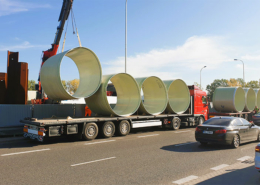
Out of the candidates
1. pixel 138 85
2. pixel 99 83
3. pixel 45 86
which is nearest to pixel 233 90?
pixel 138 85

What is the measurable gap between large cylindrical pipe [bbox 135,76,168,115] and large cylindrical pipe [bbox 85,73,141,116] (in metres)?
0.78

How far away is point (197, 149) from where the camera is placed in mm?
9914

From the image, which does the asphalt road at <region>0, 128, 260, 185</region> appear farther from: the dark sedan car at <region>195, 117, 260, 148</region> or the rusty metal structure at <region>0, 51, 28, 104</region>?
the rusty metal structure at <region>0, 51, 28, 104</region>

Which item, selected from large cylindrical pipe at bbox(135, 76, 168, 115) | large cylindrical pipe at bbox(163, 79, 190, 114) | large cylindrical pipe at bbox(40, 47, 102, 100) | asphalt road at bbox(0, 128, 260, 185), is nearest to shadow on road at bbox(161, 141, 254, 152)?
asphalt road at bbox(0, 128, 260, 185)

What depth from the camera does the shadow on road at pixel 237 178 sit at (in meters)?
5.70

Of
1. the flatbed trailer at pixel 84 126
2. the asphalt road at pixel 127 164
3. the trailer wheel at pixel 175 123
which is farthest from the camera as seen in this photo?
the trailer wheel at pixel 175 123

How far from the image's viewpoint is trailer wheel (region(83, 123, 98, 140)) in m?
12.1

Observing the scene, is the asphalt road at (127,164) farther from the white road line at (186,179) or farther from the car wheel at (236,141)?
the car wheel at (236,141)

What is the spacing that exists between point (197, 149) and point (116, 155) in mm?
3433

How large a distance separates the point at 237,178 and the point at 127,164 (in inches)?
118

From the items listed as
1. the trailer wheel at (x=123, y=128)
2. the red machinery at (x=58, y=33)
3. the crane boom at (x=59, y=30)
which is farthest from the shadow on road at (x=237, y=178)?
the crane boom at (x=59, y=30)

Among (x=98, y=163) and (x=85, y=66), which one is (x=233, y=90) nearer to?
(x=85, y=66)

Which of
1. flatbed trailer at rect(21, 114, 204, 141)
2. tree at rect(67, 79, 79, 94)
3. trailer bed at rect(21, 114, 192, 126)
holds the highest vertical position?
tree at rect(67, 79, 79, 94)

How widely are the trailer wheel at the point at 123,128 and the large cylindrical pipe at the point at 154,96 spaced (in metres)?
2.56
